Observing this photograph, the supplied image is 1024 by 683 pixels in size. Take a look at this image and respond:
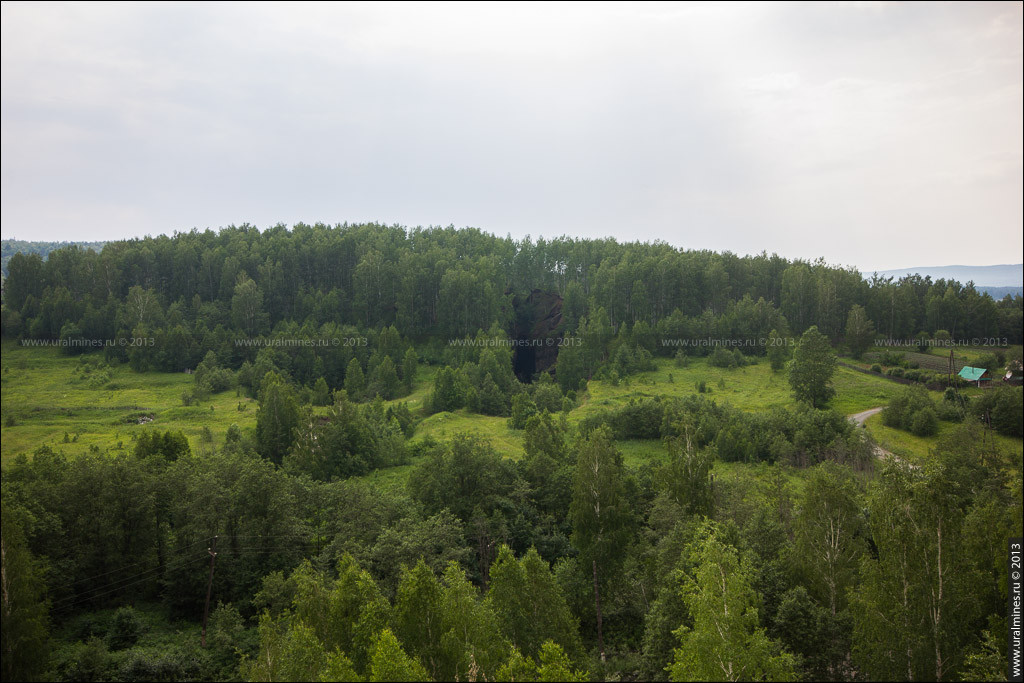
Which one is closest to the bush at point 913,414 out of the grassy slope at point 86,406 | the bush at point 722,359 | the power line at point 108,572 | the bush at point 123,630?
the bush at point 722,359

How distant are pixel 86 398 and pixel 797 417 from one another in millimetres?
79944

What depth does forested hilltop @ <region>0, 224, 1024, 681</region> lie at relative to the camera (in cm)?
2077

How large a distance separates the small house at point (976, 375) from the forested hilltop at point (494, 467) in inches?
56.6

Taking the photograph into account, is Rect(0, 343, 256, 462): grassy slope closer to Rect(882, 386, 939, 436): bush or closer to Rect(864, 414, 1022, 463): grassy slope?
Rect(864, 414, 1022, 463): grassy slope

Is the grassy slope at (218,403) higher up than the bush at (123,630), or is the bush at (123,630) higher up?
the grassy slope at (218,403)

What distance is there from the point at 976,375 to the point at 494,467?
59949mm

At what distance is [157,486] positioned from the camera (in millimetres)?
36375

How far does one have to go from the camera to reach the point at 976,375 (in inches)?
2655

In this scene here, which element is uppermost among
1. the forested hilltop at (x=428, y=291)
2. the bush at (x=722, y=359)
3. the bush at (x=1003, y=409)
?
the forested hilltop at (x=428, y=291)

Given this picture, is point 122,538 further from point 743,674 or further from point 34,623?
point 743,674

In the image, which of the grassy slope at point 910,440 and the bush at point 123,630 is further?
the grassy slope at point 910,440

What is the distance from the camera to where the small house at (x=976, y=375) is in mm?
66938

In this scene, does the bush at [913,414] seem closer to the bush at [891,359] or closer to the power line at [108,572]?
the bush at [891,359]

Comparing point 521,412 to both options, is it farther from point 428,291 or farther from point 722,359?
point 428,291
